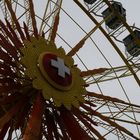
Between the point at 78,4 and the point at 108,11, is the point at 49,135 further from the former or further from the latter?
the point at 108,11

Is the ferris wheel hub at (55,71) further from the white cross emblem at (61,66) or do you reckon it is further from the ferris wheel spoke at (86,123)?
the ferris wheel spoke at (86,123)

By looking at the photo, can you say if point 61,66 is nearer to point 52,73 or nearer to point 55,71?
point 55,71

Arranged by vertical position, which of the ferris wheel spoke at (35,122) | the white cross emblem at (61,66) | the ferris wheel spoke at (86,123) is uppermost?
the white cross emblem at (61,66)

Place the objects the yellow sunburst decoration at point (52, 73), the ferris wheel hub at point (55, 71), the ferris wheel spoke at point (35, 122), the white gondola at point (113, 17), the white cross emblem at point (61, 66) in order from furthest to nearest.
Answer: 1. the white gondola at point (113, 17)
2. the white cross emblem at point (61, 66)
3. the ferris wheel hub at point (55, 71)
4. the yellow sunburst decoration at point (52, 73)
5. the ferris wheel spoke at point (35, 122)

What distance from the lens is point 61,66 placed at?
13023 millimetres

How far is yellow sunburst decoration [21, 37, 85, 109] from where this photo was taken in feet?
40.8

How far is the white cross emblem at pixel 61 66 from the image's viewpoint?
42.1 ft

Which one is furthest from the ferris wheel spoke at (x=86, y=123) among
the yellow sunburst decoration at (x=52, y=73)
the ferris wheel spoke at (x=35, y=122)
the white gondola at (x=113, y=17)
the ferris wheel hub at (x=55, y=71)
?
the white gondola at (x=113, y=17)

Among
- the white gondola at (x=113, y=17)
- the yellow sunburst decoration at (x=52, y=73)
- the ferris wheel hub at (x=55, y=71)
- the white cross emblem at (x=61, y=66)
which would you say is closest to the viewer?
the yellow sunburst decoration at (x=52, y=73)

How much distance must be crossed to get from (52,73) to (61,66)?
1.39ft

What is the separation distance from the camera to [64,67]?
43.0ft

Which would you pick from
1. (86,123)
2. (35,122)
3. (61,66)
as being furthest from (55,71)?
(35,122)

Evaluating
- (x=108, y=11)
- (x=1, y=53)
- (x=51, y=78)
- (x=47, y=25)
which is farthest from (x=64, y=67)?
(x=108, y=11)

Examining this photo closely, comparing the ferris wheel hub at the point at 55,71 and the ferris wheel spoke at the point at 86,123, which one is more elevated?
the ferris wheel hub at the point at 55,71
